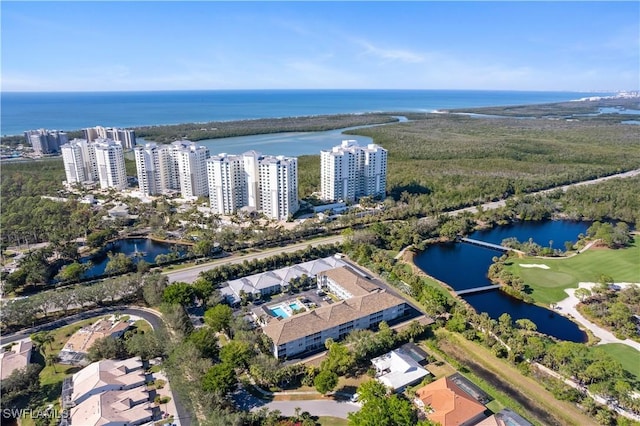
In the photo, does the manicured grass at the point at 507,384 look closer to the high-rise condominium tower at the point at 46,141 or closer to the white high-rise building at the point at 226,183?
the white high-rise building at the point at 226,183

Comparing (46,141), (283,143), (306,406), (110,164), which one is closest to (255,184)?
(110,164)

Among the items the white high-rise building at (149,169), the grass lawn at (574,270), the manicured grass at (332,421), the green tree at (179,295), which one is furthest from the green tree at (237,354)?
the white high-rise building at (149,169)

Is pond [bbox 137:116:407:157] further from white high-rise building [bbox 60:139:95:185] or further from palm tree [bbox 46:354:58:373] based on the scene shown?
palm tree [bbox 46:354:58:373]

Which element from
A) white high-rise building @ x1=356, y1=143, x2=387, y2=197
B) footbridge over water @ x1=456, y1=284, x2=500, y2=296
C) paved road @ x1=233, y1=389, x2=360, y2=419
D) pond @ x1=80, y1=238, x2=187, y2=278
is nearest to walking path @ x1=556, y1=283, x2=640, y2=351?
footbridge over water @ x1=456, y1=284, x2=500, y2=296

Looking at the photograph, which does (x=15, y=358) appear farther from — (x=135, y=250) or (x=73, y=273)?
(x=135, y=250)

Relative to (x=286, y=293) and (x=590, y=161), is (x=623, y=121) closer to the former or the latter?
(x=590, y=161)

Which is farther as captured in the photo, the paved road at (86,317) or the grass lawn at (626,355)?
the paved road at (86,317)
